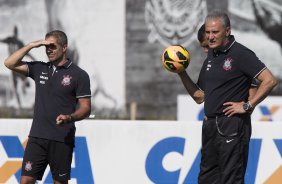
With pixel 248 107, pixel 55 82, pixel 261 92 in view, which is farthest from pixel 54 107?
pixel 261 92

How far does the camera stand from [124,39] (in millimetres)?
24625

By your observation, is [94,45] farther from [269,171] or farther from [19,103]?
[269,171]

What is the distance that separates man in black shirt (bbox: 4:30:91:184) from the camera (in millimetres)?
8117

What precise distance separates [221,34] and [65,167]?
2348 mm

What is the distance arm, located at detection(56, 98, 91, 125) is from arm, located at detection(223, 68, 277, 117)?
166 cm

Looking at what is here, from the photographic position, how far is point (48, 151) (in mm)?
8195

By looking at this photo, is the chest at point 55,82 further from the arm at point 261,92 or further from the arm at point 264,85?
the arm at point 264,85

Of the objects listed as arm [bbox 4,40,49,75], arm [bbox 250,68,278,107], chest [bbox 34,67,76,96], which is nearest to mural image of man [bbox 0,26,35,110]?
arm [bbox 4,40,49,75]

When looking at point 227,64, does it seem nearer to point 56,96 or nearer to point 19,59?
point 56,96

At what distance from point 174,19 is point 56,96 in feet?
54.5

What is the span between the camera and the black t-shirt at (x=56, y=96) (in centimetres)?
812

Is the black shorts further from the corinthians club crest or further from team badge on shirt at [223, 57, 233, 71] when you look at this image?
the corinthians club crest

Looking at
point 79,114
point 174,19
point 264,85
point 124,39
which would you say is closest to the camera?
point 264,85

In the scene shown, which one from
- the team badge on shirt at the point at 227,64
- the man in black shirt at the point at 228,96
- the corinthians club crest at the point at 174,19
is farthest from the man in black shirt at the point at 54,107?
the corinthians club crest at the point at 174,19
